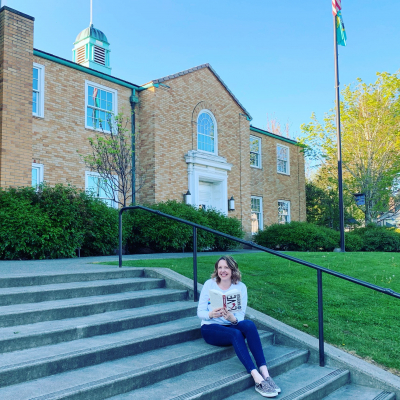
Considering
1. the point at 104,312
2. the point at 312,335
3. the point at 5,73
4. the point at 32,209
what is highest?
the point at 5,73

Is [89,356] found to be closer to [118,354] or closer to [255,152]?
[118,354]

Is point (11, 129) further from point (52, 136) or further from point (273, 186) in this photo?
point (273, 186)

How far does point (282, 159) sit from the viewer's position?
22.1m

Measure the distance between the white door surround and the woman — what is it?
36.3ft

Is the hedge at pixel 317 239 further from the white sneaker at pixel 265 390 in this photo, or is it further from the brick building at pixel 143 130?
the white sneaker at pixel 265 390

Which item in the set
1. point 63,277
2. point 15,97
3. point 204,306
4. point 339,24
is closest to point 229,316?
point 204,306

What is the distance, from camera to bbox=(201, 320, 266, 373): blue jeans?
359 cm

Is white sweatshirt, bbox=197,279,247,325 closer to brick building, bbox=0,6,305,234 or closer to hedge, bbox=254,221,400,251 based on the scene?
brick building, bbox=0,6,305,234

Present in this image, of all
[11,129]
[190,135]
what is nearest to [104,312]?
[11,129]

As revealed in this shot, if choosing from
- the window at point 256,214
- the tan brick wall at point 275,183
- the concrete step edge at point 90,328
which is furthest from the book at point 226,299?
the tan brick wall at point 275,183

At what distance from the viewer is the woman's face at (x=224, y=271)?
4.11 m

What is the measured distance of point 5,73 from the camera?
9391 millimetres

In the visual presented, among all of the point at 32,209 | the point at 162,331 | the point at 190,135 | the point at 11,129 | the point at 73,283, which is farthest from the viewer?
the point at 190,135

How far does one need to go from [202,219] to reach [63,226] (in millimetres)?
5125
